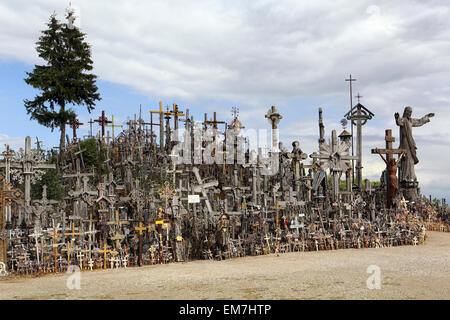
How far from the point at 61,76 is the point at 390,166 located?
Result: 956 inches

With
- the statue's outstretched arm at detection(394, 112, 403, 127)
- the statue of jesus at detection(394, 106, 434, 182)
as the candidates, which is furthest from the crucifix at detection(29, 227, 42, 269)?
the statue's outstretched arm at detection(394, 112, 403, 127)

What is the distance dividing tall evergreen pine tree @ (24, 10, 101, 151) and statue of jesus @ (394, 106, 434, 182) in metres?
23.1

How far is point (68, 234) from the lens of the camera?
45.1 feet

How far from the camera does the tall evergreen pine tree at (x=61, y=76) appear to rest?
108ft

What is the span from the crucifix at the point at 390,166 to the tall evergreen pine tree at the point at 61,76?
2232 cm

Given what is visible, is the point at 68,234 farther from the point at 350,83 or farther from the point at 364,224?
the point at 350,83

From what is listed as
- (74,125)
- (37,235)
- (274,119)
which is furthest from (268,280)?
(74,125)

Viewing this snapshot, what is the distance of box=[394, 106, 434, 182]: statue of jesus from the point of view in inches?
931

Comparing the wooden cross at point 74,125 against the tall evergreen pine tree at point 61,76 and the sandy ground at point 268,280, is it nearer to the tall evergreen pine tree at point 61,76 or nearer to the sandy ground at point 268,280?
Answer: the tall evergreen pine tree at point 61,76

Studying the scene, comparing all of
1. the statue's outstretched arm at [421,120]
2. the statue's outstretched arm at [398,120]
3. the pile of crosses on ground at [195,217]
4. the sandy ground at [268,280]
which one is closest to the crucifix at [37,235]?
the pile of crosses on ground at [195,217]

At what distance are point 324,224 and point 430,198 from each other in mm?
9790

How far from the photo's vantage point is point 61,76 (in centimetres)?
3309

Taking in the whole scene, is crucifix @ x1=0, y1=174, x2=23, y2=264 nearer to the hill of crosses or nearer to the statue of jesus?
the hill of crosses

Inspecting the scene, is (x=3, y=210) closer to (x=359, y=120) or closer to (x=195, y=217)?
(x=195, y=217)
